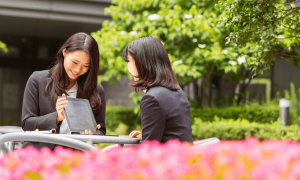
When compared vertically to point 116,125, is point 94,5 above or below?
above

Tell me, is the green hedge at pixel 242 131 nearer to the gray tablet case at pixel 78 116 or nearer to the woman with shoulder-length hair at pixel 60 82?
the woman with shoulder-length hair at pixel 60 82

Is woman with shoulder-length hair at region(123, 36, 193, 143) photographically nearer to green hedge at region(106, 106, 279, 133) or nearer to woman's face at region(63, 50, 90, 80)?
woman's face at region(63, 50, 90, 80)

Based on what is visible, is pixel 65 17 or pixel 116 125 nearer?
pixel 116 125

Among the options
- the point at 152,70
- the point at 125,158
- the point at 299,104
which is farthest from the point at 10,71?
the point at 125,158

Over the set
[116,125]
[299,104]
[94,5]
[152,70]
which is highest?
[94,5]

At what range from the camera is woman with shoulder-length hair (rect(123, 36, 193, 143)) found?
2.07 meters

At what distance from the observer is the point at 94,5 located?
971cm

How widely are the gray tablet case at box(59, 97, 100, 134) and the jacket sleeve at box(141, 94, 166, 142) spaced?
0.52m

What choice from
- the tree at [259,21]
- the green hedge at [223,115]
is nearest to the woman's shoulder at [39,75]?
the tree at [259,21]

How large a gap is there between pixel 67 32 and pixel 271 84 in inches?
321

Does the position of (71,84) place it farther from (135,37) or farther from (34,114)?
(135,37)

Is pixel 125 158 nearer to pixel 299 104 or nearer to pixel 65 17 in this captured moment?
pixel 299 104

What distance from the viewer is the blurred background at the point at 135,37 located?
677cm

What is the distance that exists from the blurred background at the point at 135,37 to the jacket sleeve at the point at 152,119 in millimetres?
3154
